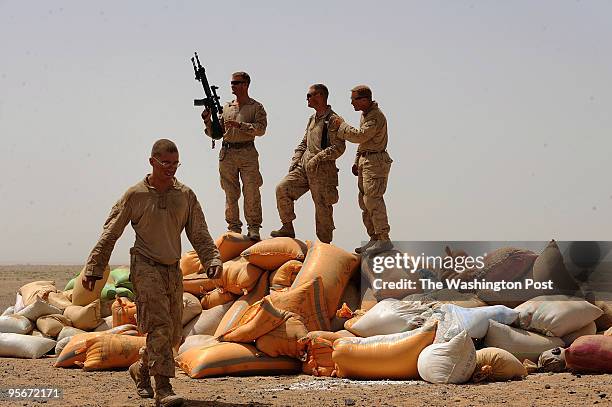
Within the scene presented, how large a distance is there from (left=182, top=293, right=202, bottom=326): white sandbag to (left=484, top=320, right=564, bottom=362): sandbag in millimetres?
2834

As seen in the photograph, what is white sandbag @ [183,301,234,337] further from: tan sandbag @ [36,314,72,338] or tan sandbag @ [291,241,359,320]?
tan sandbag @ [36,314,72,338]

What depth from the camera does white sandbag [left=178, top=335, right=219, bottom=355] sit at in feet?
28.1

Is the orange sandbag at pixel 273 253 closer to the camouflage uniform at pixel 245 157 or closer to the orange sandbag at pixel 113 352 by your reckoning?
the camouflage uniform at pixel 245 157

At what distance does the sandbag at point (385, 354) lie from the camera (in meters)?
7.38

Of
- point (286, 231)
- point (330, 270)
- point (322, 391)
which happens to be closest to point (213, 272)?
point (322, 391)

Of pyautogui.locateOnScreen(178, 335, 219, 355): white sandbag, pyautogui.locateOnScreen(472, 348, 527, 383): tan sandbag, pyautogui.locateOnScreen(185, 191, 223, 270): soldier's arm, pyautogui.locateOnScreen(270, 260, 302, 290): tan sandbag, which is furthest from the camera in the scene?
pyautogui.locateOnScreen(270, 260, 302, 290): tan sandbag

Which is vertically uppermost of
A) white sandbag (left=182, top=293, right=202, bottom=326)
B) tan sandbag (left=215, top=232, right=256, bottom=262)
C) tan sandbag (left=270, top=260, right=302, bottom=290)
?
tan sandbag (left=215, top=232, right=256, bottom=262)

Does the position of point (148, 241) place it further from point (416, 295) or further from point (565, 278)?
point (565, 278)

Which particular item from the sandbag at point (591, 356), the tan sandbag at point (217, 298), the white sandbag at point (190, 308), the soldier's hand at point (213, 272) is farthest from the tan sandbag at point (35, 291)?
the sandbag at point (591, 356)

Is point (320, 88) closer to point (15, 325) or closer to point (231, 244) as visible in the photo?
point (231, 244)

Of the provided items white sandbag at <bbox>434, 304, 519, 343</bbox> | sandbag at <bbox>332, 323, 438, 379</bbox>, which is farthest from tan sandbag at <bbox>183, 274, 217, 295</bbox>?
white sandbag at <bbox>434, 304, 519, 343</bbox>

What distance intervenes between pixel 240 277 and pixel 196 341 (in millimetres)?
788

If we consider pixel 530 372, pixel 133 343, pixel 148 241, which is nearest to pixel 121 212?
Answer: pixel 148 241

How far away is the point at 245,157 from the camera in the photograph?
988cm
